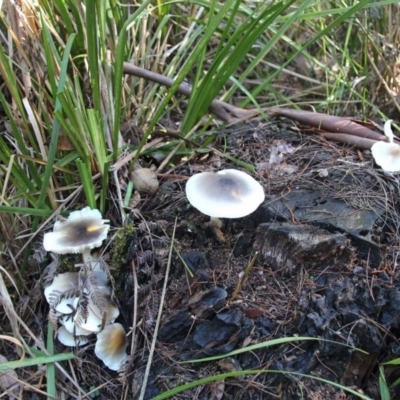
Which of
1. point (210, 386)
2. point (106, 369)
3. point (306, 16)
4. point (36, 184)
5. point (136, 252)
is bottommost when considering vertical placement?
point (106, 369)

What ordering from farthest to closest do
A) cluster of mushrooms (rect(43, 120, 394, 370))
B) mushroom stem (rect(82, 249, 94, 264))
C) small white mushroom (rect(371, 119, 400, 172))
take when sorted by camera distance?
small white mushroom (rect(371, 119, 400, 172)) < mushroom stem (rect(82, 249, 94, 264)) < cluster of mushrooms (rect(43, 120, 394, 370))

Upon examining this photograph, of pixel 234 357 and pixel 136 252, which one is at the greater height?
pixel 136 252

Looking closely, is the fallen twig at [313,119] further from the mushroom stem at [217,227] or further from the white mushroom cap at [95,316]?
the white mushroom cap at [95,316]

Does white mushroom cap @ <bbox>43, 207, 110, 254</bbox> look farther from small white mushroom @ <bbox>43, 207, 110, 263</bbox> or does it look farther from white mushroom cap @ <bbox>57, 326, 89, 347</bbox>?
white mushroom cap @ <bbox>57, 326, 89, 347</bbox>

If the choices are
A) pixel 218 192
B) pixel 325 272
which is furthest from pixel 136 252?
pixel 325 272

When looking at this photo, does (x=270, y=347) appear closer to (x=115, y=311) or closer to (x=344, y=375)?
(x=344, y=375)

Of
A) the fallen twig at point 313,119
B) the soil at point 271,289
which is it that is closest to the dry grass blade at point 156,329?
the soil at point 271,289

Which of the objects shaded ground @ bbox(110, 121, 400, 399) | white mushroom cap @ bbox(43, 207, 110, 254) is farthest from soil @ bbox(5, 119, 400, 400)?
white mushroom cap @ bbox(43, 207, 110, 254)
